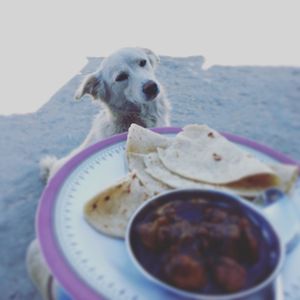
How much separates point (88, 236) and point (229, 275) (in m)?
0.45

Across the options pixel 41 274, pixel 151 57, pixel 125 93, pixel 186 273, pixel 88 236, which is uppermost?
pixel 186 273

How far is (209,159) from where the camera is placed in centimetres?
141

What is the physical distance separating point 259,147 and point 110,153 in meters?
0.53

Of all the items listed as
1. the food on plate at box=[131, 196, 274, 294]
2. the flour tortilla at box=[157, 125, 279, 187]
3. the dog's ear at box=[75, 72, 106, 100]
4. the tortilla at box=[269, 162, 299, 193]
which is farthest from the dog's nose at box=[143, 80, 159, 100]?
the food on plate at box=[131, 196, 274, 294]

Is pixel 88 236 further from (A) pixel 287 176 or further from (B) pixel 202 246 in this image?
(A) pixel 287 176

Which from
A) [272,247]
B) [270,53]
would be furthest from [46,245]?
[270,53]

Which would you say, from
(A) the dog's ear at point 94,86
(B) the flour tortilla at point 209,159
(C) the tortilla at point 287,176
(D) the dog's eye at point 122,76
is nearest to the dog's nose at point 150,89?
(D) the dog's eye at point 122,76

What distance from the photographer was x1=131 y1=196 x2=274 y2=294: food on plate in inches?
35.9

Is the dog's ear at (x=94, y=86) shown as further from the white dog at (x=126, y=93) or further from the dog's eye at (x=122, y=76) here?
the dog's eye at (x=122, y=76)

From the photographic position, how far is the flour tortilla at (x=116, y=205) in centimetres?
121

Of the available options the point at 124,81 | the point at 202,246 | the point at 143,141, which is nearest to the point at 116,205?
the point at 143,141

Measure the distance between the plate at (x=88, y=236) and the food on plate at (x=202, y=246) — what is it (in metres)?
0.07

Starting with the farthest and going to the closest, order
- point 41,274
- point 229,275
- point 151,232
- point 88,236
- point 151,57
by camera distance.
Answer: point 151,57 → point 41,274 → point 88,236 → point 151,232 → point 229,275

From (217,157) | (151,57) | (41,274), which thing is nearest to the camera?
(217,157)
